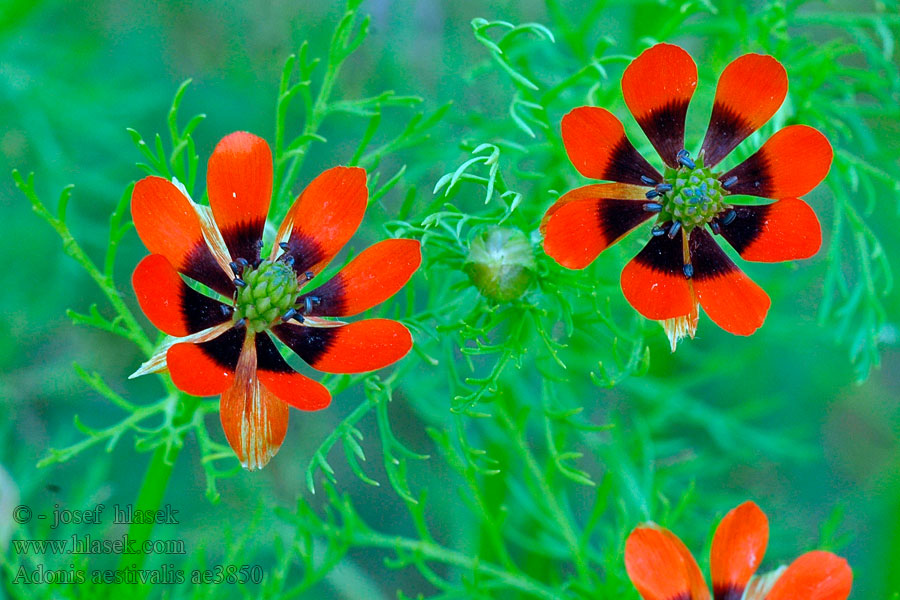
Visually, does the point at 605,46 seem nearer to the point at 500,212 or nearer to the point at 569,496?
the point at 500,212

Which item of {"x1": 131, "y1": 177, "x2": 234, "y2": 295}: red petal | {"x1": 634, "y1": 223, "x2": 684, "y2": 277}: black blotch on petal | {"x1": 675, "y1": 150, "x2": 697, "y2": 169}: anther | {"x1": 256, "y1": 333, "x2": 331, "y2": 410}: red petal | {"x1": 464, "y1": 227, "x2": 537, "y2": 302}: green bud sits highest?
{"x1": 675, "y1": 150, "x2": 697, "y2": 169}: anther

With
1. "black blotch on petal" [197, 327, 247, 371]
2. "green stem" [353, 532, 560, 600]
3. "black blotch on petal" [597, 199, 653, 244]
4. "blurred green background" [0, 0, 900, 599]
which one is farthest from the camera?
"blurred green background" [0, 0, 900, 599]

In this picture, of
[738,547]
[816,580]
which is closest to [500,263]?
[738,547]

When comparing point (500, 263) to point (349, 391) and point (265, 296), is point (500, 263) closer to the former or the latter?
point (265, 296)

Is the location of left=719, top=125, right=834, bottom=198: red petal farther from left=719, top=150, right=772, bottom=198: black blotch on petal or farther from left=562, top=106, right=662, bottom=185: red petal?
left=562, top=106, right=662, bottom=185: red petal

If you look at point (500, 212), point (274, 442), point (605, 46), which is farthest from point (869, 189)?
point (274, 442)

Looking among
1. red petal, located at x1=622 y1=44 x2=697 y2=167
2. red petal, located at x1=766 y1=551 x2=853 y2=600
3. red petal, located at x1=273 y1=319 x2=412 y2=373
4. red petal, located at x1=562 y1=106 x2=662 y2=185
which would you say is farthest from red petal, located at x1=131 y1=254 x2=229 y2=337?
red petal, located at x1=766 y1=551 x2=853 y2=600
